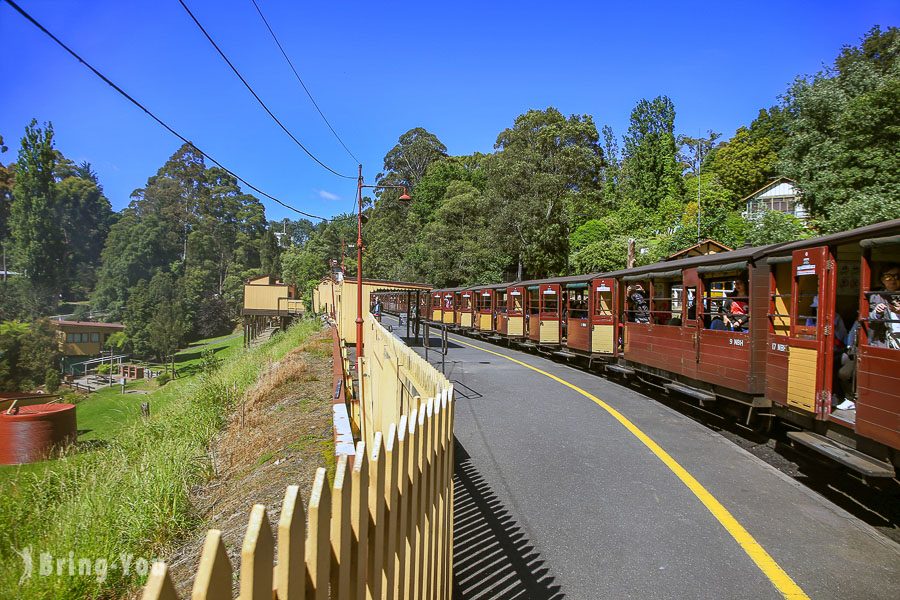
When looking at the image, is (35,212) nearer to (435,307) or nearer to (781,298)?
(435,307)

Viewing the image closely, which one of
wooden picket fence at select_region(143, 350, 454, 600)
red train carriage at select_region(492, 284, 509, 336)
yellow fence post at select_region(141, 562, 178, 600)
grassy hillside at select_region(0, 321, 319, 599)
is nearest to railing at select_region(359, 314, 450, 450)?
wooden picket fence at select_region(143, 350, 454, 600)

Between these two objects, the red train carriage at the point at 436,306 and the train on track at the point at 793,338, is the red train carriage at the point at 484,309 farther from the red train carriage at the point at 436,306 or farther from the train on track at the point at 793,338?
the train on track at the point at 793,338

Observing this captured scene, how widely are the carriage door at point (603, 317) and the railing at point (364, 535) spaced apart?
1137cm

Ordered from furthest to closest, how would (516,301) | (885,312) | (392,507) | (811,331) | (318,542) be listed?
(516,301)
(811,331)
(885,312)
(392,507)
(318,542)

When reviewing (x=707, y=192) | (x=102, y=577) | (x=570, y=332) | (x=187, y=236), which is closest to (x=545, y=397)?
(x=570, y=332)

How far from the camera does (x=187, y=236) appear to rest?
90.9 metres

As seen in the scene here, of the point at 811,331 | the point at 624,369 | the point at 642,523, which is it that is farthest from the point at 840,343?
the point at 624,369

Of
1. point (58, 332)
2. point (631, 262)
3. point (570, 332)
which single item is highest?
point (631, 262)

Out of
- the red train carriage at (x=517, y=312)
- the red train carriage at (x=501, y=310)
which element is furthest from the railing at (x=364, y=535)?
the red train carriage at (x=501, y=310)

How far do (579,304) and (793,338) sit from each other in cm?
1097

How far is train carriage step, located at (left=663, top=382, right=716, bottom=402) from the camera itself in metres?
8.80

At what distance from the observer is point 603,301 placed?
1487cm

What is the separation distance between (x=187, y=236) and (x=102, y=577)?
9786 centimetres

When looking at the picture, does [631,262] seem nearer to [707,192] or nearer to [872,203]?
[872,203]
